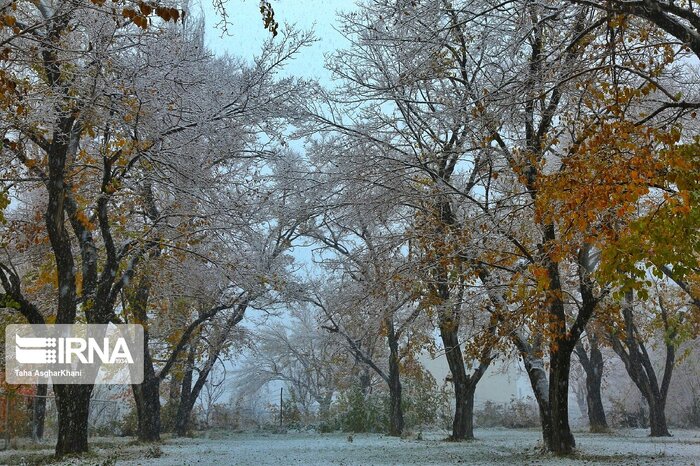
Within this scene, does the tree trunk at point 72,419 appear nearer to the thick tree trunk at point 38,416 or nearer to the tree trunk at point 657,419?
the thick tree trunk at point 38,416

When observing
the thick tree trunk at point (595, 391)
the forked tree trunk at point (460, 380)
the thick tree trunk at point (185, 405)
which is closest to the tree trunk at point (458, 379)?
the forked tree trunk at point (460, 380)

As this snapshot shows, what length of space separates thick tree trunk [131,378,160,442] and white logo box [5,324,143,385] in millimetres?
265

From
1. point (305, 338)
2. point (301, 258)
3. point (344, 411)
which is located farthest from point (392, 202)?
point (305, 338)

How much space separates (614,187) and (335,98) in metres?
5.83

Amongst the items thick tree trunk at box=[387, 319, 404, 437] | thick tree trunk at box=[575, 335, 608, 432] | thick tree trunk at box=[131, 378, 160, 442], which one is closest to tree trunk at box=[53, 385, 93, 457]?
thick tree trunk at box=[131, 378, 160, 442]

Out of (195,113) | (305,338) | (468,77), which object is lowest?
(305,338)

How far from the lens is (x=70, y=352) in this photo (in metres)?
14.4

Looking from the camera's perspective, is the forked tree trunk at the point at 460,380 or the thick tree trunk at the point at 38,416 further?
the thick tree trunk at the point at 38,416

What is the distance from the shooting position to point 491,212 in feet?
37.9

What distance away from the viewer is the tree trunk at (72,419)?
39.3ft

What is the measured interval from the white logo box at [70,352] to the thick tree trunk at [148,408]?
0.27m

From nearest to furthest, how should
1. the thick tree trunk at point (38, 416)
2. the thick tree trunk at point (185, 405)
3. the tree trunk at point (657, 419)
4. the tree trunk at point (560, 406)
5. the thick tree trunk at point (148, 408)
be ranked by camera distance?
the tree trunk at point (560, 406) < the thick tree trunk at point (38, 416) < the thick tree trunk at point (148, 408) < the tree trunk at point (657, 419) < the thick tree trunk at point (185, 405)

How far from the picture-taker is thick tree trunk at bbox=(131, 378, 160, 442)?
18.6 metres

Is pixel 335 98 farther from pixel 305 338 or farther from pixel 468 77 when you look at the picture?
pixel 305 338
